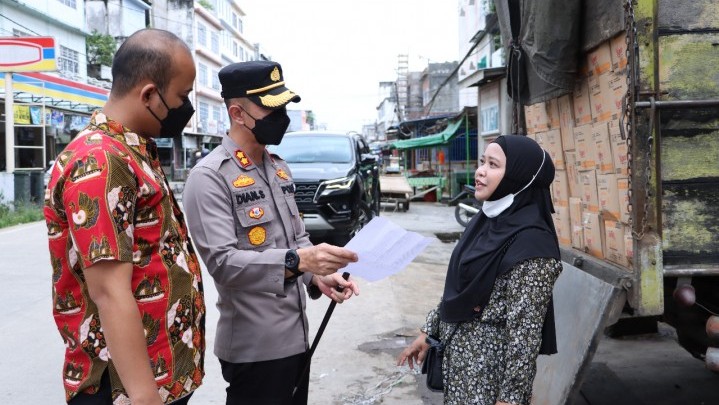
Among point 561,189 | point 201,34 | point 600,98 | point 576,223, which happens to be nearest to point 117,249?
point 600,98

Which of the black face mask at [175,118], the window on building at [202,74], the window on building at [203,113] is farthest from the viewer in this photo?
the window on building at [202,74]

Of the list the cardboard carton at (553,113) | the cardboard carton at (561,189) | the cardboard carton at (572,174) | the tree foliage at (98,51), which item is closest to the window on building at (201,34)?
the tree foliage at (98,51)

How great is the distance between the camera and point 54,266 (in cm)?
160

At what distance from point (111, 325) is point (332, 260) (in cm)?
72

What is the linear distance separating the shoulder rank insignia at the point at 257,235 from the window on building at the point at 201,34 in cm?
4618

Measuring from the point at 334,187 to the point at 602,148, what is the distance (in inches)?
245

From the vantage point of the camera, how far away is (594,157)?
2977mm

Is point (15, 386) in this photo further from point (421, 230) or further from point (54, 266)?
point (421, 230)

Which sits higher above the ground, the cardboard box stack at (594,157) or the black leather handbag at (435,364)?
the cardboard box stack at (594,157)

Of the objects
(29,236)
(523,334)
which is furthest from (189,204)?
(29,236)

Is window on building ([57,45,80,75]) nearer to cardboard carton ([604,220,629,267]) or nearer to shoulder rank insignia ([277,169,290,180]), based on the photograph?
shoulder rank insignia ([277,169,290,180])

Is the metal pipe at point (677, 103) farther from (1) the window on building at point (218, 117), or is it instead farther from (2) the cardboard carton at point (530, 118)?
(1) the window on building at point (218, 117)

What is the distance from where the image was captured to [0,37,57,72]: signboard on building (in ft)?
45.6

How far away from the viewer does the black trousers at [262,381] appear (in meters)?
2.22
